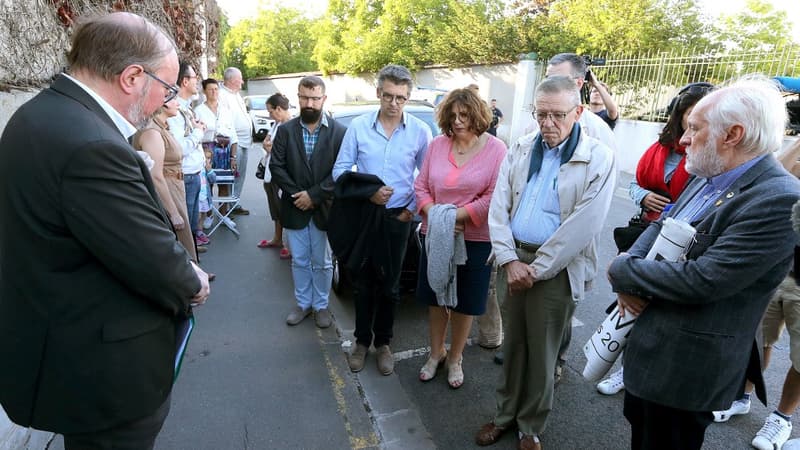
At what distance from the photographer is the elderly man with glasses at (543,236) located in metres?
2.30

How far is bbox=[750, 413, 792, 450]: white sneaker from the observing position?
2.65 metres

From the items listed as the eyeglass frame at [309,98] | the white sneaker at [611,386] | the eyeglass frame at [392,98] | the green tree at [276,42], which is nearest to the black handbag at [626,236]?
the white sneaker at [611,386]

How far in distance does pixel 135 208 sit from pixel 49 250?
261 millimetres

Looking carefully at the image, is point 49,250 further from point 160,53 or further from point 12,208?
point 160,53

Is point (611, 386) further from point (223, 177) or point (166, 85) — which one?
Result: point (223, 177)

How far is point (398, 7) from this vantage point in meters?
22.8

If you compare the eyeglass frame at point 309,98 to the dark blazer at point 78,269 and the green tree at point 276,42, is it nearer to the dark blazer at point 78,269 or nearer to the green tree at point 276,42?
the dark blazer at point 78,269

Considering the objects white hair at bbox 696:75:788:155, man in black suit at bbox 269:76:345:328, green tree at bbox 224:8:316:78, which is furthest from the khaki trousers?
green tree at bbox 224:8:316:78

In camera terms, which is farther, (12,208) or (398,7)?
(398,7)

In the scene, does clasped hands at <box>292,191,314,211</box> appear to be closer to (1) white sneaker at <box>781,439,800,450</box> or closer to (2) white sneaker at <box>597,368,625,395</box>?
(2) white sneaker at <box>597,368,625,395</box>

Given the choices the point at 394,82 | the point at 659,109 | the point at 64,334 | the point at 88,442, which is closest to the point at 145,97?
the point at 64,334

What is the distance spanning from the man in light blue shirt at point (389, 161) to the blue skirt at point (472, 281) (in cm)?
32

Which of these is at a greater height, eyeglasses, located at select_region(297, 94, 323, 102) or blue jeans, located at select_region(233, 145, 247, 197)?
eyeglasses, located at select_region(297, 94, 323, 102)

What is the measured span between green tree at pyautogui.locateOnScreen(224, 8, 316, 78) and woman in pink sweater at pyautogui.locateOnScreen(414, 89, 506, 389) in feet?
125
